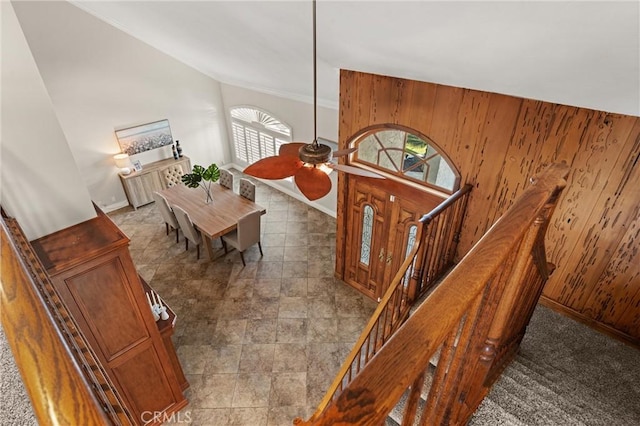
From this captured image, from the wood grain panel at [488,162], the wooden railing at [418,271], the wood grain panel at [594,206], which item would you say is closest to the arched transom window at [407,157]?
the wood grain panel at [488,162]

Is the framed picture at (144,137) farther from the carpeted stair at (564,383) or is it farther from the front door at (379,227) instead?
the carpeted stair at (564,383)

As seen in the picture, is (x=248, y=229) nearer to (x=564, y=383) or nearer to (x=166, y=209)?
(x=166, y=209)

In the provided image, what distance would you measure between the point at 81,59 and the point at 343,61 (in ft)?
16.8

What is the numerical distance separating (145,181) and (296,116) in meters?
3.41

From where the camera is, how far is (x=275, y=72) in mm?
5047

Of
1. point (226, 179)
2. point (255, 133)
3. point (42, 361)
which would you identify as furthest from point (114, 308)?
point (255, 133)

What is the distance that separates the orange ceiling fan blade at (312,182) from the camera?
6.71ft

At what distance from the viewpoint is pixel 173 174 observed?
7.54m

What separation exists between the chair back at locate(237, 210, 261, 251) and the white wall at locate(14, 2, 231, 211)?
3.08 meters

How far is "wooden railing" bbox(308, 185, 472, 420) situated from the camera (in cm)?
270

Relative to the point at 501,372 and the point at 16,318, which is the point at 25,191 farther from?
the point at 501,372

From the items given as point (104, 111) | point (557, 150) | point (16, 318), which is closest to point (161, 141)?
point (104, 111)

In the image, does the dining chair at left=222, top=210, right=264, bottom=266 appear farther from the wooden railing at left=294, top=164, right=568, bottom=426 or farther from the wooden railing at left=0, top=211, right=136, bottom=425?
the wooden railing at left=0, top=211, right=136, bottom=425

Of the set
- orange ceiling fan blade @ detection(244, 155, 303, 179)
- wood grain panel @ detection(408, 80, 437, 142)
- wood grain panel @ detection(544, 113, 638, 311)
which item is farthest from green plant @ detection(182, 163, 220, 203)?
wood grain panel @ detection(544, 113, 638, 311)
